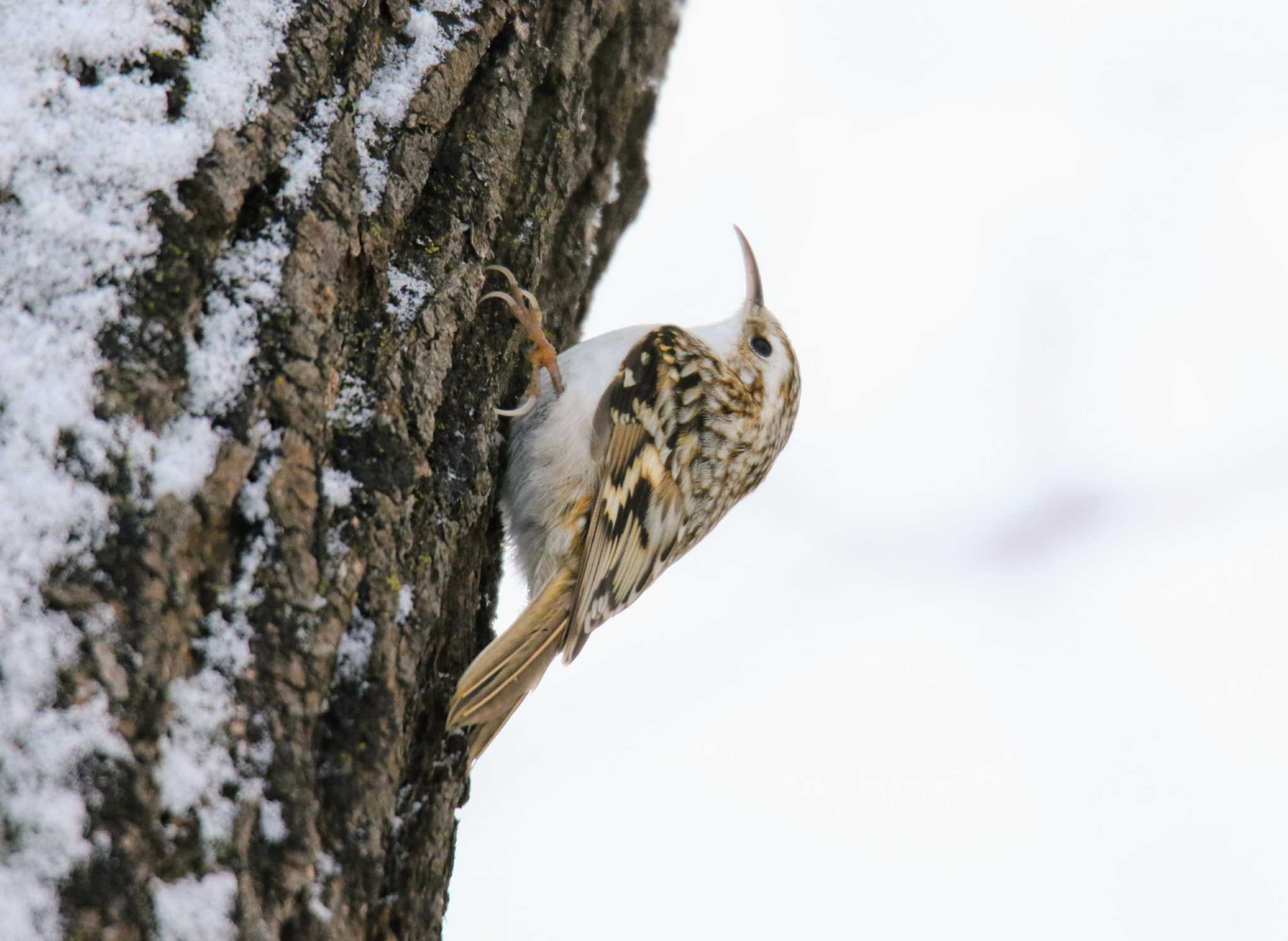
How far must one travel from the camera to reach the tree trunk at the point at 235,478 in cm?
105

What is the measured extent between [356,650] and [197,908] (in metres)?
0.30

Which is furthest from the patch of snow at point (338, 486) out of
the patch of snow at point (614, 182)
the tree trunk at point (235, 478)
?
the patch of snow at point (614, 182)

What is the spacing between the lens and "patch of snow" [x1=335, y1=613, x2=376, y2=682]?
1.27m

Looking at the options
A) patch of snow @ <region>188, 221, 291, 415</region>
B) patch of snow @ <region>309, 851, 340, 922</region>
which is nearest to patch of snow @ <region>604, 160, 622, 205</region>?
patch of snow @ <region>188, 221, 291, 415</region>

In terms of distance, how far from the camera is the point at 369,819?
1233mm

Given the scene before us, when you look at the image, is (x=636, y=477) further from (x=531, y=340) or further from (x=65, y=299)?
(x=65, y=299)

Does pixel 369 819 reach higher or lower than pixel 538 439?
lower

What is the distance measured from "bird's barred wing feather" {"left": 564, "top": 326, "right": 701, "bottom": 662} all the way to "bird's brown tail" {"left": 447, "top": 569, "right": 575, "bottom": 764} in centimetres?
8

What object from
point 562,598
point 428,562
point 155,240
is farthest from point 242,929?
point 562,598

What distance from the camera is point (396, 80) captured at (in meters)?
1.58

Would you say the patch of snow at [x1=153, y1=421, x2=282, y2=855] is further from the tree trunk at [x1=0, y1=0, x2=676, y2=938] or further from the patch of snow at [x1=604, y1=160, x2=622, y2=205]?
the patch of snow at [x1=604, y1=160, x2=622, y2=205]

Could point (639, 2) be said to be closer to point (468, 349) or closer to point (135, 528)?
point (468, 349)

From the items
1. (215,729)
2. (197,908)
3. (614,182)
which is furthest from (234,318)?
(614,182)

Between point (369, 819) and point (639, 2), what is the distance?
1681 millimetres
